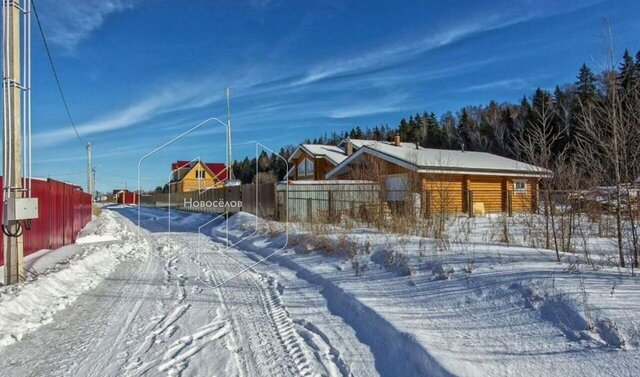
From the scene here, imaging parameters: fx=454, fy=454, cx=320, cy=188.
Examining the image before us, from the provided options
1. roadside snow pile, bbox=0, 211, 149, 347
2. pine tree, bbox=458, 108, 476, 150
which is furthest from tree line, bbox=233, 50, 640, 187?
roadside snow pile, bbox=0, 211, 149, 347

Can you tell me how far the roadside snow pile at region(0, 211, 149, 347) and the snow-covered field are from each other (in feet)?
0.09

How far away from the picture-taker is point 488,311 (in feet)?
16.2

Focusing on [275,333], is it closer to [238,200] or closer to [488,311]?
[488,311]

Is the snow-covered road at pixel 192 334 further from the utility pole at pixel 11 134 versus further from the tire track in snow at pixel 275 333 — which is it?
the utility pole at pixel 11 134

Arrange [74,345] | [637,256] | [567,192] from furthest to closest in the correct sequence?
[567,192]
[637,256]
[74,345]

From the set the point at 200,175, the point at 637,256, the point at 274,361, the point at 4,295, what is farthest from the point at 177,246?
the point at 200,175

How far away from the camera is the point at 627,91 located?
646cm

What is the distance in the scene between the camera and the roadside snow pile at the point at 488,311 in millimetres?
3762

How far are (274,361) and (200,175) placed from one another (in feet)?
92.8

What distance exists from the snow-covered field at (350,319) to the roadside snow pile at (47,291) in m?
0.03

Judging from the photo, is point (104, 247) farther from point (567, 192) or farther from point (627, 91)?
point (627, 91)

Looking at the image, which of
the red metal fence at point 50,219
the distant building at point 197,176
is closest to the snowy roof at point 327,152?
the distant building at point 197,176

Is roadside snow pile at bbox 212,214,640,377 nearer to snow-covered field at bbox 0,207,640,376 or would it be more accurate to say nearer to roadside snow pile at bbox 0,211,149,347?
snow-covered field at bbox 0,207,640,376

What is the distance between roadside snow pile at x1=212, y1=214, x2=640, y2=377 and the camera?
376 centimetres
